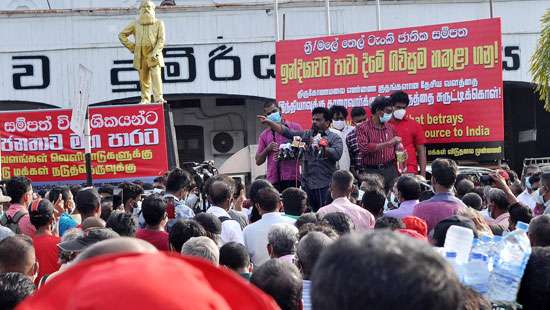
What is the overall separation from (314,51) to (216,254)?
8418 millimetres

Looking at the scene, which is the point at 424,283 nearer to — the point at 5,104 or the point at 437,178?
the point at 437,178

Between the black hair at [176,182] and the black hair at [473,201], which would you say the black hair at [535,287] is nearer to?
the black hair at [473,201]

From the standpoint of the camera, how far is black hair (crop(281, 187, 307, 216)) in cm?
786

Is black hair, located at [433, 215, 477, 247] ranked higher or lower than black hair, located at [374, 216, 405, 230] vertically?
higher

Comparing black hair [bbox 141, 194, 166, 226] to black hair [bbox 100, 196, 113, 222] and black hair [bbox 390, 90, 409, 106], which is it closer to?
black hair [bbox 100, 196, 113, 222]

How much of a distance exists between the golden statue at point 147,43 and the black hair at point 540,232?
11200 millimetres

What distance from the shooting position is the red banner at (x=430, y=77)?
37.9 ft

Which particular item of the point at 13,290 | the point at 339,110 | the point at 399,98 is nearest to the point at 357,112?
the point at 339,110

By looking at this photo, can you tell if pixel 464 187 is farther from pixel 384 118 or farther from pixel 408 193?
pixel 408 193

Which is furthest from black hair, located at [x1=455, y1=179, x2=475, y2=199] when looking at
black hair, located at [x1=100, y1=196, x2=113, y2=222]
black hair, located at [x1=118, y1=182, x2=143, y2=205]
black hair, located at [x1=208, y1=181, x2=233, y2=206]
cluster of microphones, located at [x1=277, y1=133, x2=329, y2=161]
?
black hair, located at [x1=100, y1=196, x2=113, y2=222]

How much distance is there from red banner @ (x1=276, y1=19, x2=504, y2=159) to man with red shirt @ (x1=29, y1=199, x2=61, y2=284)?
5.80 metres

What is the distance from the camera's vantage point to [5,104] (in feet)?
85.5

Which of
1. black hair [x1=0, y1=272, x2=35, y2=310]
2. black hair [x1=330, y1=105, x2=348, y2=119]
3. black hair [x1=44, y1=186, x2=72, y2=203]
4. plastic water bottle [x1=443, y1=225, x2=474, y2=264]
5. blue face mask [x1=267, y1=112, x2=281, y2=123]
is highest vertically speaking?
black hair [x1=330, y1=105, x2=348, y2=119]

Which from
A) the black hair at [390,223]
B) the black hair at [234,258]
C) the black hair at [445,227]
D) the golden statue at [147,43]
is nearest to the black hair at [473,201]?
the black hair at [390,223]
